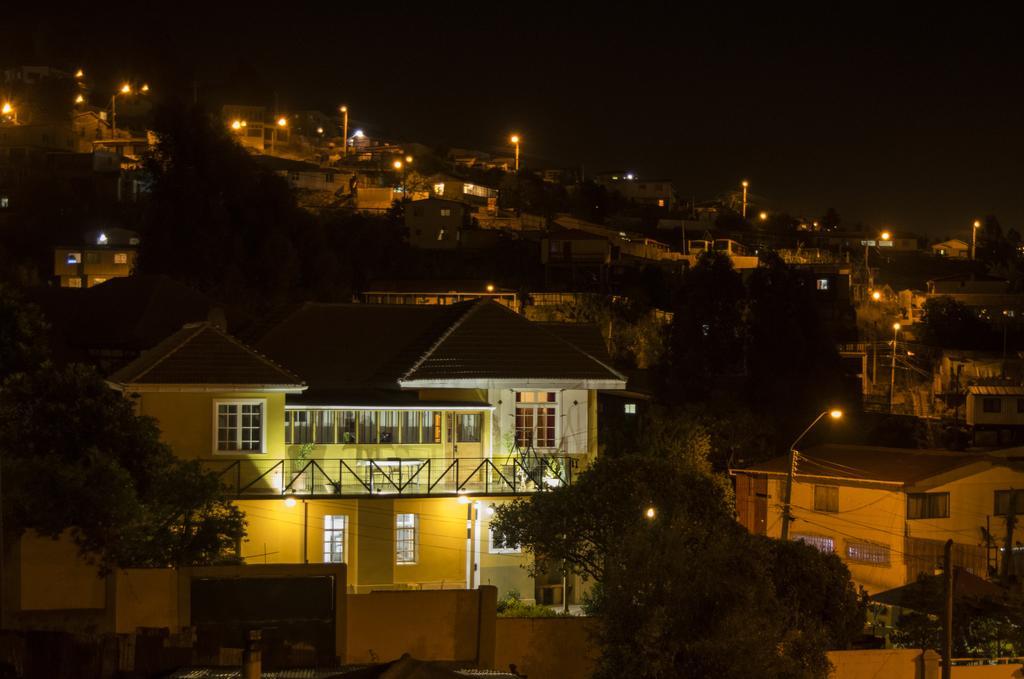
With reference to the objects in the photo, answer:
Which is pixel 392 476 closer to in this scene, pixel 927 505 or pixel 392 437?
pixel 392 437

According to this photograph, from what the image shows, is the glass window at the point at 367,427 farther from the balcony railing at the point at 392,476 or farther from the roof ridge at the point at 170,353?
the roof ridge at the point at 170,353

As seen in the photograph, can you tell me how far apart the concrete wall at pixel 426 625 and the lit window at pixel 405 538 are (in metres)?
6.09

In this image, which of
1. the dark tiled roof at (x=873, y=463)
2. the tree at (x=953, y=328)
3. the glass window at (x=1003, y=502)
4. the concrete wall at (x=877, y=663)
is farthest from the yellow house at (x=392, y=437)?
the tree at (x=953, y=328)

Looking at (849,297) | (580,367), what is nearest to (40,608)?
(580,367)

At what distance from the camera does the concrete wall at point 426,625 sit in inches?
731

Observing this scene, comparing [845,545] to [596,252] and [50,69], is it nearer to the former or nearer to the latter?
[596,252]

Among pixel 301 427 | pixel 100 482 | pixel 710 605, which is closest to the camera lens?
pixel 710 605

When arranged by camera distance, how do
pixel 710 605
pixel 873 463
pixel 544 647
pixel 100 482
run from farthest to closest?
pixel 873 463 < pixel 544 647 < pixel 100 482 < pixel 710 605

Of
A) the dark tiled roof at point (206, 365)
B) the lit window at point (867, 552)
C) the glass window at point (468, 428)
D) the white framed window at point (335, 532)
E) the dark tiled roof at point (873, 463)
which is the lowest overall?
the lit window at point (867, 552)

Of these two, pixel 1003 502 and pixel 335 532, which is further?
pixel 1003 502

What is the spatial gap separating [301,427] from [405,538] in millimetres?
3010

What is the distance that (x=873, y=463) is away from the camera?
34.5 m

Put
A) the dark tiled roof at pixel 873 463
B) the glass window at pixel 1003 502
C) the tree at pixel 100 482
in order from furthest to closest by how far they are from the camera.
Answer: the glass window at pixel 1003 502
the dark tiled roof at pixel 873 463
the tree at pixel 100 482

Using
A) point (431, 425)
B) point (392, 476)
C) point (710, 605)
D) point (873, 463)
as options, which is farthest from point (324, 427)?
point (873, 463)
